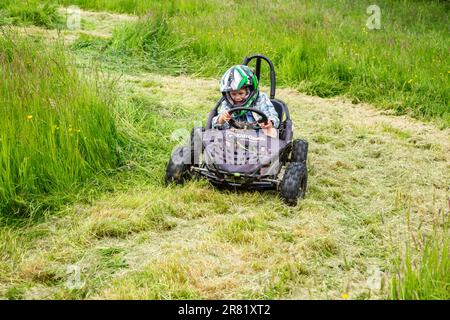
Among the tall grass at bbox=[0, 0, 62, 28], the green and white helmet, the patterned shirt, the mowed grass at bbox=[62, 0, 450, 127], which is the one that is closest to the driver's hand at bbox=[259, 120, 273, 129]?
the patterned shirt

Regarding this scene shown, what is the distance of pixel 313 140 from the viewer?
705cm

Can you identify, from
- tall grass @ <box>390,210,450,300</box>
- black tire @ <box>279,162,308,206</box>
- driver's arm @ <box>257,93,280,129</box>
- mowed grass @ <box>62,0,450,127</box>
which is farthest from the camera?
mowed grass @ <box>62,0,450,127</box>

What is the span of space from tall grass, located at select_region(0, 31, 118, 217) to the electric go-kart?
76cm

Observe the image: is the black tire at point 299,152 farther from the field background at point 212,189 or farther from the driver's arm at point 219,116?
the driver's arm at point 219,116

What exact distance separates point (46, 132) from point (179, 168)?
3.88 ft

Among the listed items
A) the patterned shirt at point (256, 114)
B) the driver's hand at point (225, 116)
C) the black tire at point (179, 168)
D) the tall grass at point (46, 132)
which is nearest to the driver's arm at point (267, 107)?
the patterned shirt at point (256, 114)

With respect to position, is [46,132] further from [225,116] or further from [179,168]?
[225,116]

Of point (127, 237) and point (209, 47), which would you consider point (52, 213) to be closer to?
point (127, 237)

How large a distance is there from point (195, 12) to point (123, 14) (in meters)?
1.84

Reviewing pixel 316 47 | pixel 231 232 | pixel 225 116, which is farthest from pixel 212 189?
pixel 316 47

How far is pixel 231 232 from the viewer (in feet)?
14.8

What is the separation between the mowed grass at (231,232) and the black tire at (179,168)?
0.14 meters

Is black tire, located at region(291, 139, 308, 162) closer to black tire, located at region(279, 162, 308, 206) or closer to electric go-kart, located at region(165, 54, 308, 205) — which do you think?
electric go-kart, located at region(165, 54, 308, 205)

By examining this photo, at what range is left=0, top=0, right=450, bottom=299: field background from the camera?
12.6ft
